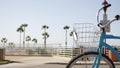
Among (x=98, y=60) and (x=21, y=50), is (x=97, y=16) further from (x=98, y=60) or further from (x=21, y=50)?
(x=21, y=50)

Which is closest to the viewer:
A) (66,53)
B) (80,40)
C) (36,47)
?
(80,40)

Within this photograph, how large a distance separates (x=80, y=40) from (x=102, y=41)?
1.07ft

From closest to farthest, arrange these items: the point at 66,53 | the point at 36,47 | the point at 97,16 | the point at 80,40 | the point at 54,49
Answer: the point at 97,16
the point at 80,40
the point at 66,53
the point at 54,49
the point at 36,47

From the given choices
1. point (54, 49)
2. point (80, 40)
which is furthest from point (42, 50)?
point (80, 40)

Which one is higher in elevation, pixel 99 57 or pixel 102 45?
pixel 102 45

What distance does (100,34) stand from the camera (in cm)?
414

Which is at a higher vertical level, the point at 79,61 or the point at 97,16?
the point at 97,16

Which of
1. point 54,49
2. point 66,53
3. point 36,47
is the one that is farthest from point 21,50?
point 66,53

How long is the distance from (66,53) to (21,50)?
15.9m

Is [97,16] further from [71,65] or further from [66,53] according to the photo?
[66,53]

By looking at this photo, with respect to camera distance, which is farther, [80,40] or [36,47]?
[36,47]

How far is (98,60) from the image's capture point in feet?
13.5

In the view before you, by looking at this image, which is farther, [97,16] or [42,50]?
[42,50]

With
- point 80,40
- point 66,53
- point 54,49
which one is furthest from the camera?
point 54,49
